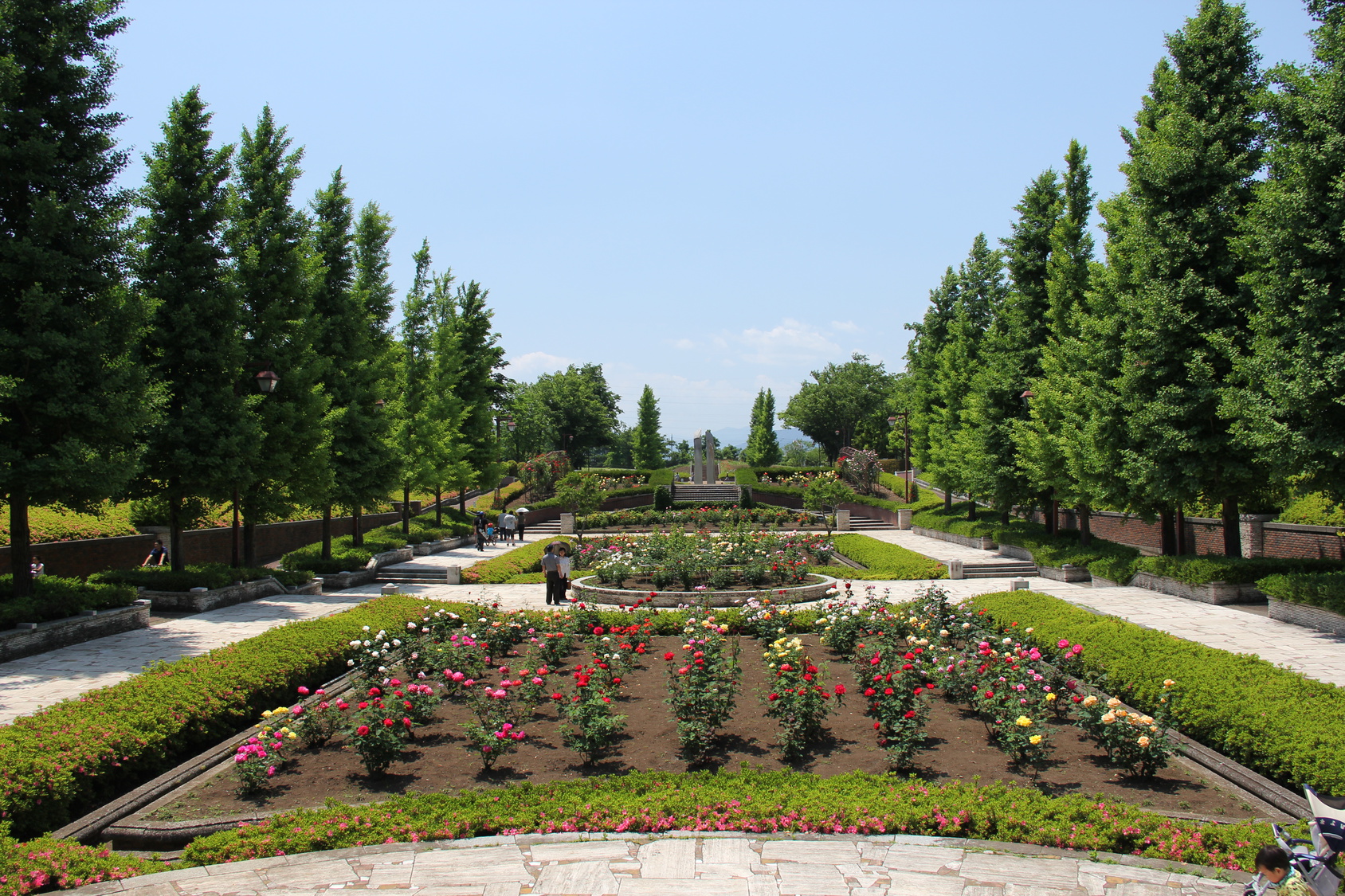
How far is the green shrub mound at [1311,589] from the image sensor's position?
11.8 meters

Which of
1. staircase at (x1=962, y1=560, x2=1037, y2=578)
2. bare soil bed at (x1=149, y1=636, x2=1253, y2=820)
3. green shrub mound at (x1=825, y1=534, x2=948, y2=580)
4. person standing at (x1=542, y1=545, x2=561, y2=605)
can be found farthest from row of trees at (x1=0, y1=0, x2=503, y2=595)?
staircase at (x1=962, y1=560, x2=1037, y2=578)

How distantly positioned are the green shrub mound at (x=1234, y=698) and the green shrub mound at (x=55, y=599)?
49.1 feet

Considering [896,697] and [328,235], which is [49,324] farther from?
[896,697]

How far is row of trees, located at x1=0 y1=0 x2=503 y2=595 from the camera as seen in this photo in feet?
39.4

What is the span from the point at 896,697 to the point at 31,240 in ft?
47.2

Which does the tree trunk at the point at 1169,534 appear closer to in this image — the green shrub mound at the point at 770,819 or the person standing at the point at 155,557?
the green shrub mound at the point at 770,819

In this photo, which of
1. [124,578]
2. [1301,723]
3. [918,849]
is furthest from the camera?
[124,578]

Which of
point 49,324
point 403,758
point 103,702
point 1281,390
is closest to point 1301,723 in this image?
point 1281,390

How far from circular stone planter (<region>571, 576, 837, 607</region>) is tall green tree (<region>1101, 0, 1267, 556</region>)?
721 centimetres

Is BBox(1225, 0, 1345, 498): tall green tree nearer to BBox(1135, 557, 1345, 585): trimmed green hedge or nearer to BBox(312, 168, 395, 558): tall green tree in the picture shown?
BBox(1135, 557, 1345, 585): trimmed green hedge

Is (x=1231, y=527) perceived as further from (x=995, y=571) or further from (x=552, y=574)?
(x=552, y=574)

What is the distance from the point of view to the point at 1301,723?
659cm

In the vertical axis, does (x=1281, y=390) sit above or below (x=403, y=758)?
above

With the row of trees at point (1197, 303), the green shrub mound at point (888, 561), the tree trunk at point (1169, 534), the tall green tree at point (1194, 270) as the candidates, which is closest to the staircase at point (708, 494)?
the green shrub mound at point (888, 561)
